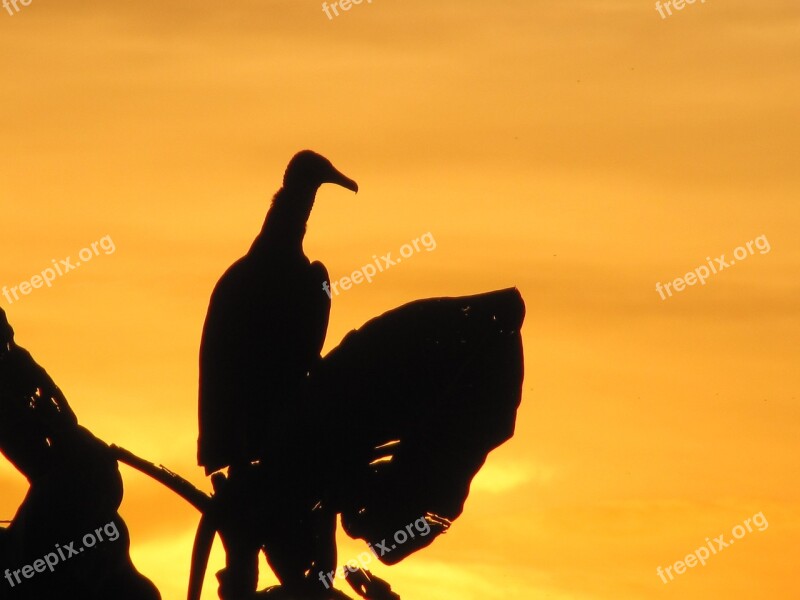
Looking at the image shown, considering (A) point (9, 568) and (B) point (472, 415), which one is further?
(B) point (472, 415)

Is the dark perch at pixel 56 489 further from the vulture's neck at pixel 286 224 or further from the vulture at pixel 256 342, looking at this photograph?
the vulture's neck at pixel 286 224

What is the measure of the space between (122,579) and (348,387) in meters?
1.13

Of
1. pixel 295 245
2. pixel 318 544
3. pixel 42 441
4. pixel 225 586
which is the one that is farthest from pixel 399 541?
pixel 295 245

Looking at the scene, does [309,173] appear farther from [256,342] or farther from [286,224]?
[256,342]

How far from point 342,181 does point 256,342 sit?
3.05 m

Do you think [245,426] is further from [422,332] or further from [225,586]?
[422,332]

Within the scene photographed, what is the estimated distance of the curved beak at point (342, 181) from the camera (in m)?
9.27

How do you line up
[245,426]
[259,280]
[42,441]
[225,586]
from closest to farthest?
[42,441], [225,586], [245,426], [259,280]

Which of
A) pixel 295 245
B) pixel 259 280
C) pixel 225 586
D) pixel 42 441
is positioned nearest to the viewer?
pixel 42 441

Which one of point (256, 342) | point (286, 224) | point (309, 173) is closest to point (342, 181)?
point (309, 173)

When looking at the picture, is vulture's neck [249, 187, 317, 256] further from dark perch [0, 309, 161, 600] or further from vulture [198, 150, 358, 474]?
dark perch [0, 309, 161, 600]

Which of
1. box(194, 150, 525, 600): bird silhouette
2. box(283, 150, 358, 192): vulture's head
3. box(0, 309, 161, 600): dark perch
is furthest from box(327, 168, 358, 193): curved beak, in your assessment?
box(0, 309, 161, 600): dark perch

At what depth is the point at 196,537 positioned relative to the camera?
4.77m

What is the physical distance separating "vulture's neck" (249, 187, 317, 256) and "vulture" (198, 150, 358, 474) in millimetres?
14
